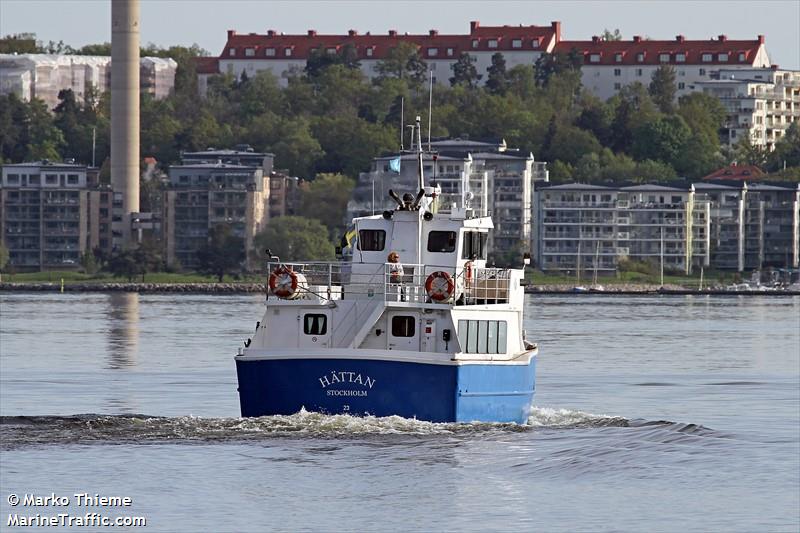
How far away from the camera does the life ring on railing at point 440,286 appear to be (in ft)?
173

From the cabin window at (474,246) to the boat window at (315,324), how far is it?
4.60 metres

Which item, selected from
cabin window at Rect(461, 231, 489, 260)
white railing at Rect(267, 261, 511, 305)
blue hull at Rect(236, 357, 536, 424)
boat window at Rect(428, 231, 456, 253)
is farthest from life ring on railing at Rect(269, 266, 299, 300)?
cabin window at Rect(461, 231, 489, 260)

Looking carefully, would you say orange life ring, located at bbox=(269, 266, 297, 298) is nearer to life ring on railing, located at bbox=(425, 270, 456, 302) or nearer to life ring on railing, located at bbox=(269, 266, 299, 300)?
life ring on railing, located at bbox=(269, 266, 299, 300)

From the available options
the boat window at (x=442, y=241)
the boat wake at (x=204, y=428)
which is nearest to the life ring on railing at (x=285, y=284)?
the boat wake at (x=204, y=428)

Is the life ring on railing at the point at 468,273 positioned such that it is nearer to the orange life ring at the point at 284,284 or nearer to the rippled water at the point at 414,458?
the rippled water at the point at 414,458

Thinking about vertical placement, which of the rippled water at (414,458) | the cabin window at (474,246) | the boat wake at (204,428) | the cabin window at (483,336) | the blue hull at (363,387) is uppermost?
the cabin window at (474,246)

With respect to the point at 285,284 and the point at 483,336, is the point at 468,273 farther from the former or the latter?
the point at 285,284

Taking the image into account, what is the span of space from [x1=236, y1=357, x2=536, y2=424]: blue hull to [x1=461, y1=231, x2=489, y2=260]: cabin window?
469cm

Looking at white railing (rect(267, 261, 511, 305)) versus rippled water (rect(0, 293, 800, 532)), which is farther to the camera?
white railing (rect(267, 261, 511, 305))

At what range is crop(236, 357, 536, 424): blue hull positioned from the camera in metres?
51.1

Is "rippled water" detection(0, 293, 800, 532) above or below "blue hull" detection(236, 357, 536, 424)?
below

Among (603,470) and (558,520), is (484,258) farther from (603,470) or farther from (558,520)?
(558,520)

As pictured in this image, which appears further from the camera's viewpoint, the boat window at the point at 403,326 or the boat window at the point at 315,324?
the boat window at the point at 315,324

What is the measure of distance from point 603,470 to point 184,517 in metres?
11.6
